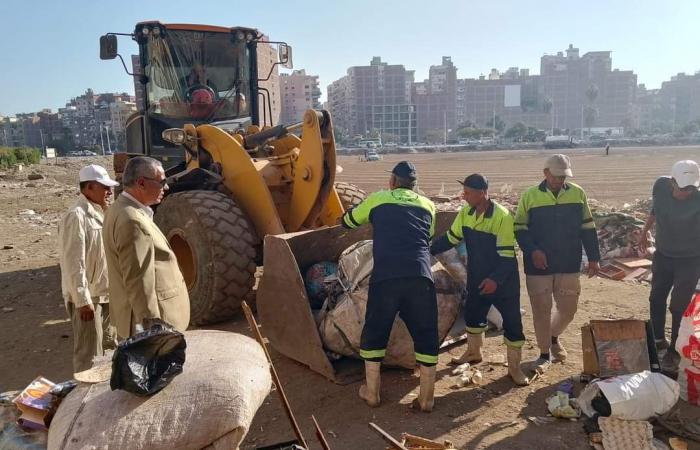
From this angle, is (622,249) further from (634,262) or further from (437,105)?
(437,105)

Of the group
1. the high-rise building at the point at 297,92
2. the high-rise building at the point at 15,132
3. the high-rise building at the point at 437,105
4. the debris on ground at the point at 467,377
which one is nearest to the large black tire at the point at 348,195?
the debris on ground at the point at 467,377

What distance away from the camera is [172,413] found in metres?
2.30

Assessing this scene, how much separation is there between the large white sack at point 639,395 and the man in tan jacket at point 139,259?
8.50 ft

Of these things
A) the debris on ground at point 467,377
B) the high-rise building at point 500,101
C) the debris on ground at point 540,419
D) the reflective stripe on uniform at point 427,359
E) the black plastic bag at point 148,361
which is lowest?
the debris on ground at point 540,419

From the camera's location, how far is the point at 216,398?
2.36 m

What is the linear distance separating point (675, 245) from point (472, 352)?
6.17 feet

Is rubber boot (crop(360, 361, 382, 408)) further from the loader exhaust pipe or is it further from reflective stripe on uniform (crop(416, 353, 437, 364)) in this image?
the loader exhaust pipe

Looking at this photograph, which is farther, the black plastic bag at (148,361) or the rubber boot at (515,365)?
the rubber boot at (515,365)

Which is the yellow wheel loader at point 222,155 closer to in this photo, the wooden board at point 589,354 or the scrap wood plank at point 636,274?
the wooden board at point 589,354

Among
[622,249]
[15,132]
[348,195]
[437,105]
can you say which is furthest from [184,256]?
[15,132]

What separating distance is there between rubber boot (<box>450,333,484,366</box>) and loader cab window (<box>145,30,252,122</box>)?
4237 mm

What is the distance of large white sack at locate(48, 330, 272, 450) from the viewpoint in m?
2.22

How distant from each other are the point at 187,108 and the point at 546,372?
5.04 m

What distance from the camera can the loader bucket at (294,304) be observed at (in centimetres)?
434
